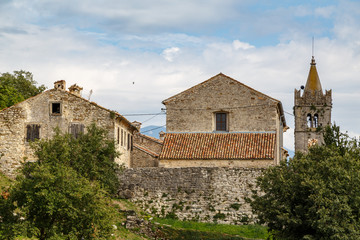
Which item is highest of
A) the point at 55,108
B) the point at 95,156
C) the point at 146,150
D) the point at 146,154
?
the point at 55,108

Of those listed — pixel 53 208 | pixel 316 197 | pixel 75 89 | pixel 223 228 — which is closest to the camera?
pixel 53 208

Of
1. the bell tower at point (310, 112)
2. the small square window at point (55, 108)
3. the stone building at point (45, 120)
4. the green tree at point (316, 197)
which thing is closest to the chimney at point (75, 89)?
the stone building at point (45, 120)

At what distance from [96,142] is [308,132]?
44.4 metres

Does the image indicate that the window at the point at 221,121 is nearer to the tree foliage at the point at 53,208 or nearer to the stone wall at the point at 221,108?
the stone wall at the point at 221,108

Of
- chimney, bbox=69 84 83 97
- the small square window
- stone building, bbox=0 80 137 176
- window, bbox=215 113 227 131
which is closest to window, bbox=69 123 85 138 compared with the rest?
stone building, bbox=0 80 137 176

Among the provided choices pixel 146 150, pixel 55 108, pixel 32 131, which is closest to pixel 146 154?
pixel 146 150

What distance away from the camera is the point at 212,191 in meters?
45.4

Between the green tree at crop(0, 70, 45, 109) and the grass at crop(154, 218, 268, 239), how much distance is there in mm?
23763

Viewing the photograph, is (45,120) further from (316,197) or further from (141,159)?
(316,197)

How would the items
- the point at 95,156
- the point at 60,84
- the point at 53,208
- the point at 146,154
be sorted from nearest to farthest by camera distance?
the point at 53,208 → the point at 95,156 → the point at 60,84 → the point at 146,154

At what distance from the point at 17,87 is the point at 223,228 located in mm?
32833

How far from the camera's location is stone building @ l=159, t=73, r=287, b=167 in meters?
49.6

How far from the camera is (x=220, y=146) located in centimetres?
5050

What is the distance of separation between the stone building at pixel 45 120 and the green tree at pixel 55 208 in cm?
1926
